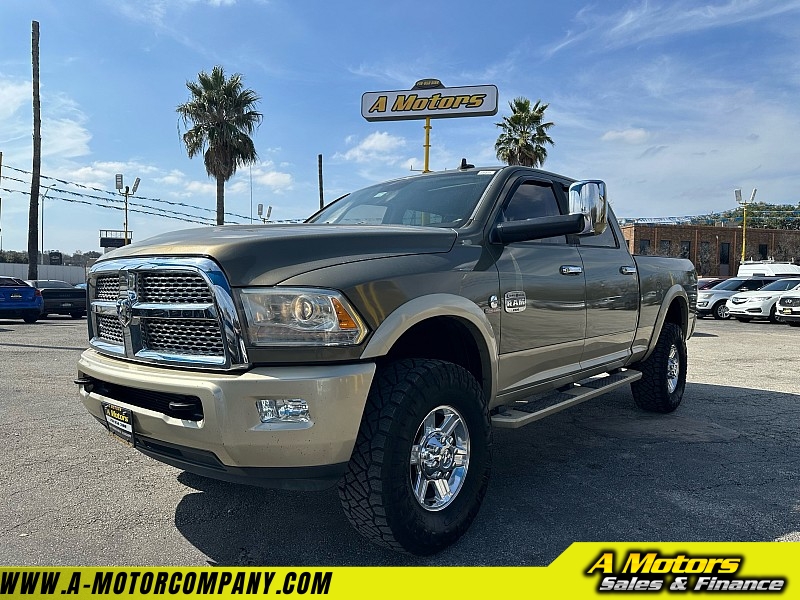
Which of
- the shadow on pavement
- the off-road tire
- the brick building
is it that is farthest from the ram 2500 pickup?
the brick building

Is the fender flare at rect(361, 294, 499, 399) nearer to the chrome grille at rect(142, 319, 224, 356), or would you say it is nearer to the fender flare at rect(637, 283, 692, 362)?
the chrome grille at rect(142, 319, 224, 356)

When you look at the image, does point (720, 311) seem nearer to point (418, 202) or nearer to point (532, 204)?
point (532, 204)

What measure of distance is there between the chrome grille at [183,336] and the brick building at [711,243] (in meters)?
44.3

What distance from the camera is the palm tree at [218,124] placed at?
82.8ft

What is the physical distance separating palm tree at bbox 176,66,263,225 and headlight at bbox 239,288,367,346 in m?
24.0

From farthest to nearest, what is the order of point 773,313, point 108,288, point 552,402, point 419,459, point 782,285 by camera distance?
point 782,285 < point 773,313 < point 552,402 < point 108,288 < point 419,459

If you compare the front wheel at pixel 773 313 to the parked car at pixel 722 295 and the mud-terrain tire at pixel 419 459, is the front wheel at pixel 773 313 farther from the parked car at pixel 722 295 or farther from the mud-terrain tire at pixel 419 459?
A: the mud-terrain tire at pixel 419 459

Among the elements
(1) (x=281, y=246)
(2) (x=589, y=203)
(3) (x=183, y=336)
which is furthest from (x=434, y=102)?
(3) (x=183, y=336)

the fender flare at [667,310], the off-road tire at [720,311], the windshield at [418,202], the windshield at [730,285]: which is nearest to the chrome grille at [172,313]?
the windshield at [418,202]

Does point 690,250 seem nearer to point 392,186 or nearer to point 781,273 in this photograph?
point 781,273

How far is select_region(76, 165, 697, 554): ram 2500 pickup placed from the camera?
2.42 meters

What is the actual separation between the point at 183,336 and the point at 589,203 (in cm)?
209

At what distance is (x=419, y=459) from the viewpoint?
2777 millimetres

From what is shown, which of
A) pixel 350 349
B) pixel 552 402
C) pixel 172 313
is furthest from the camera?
pixel 552 402
